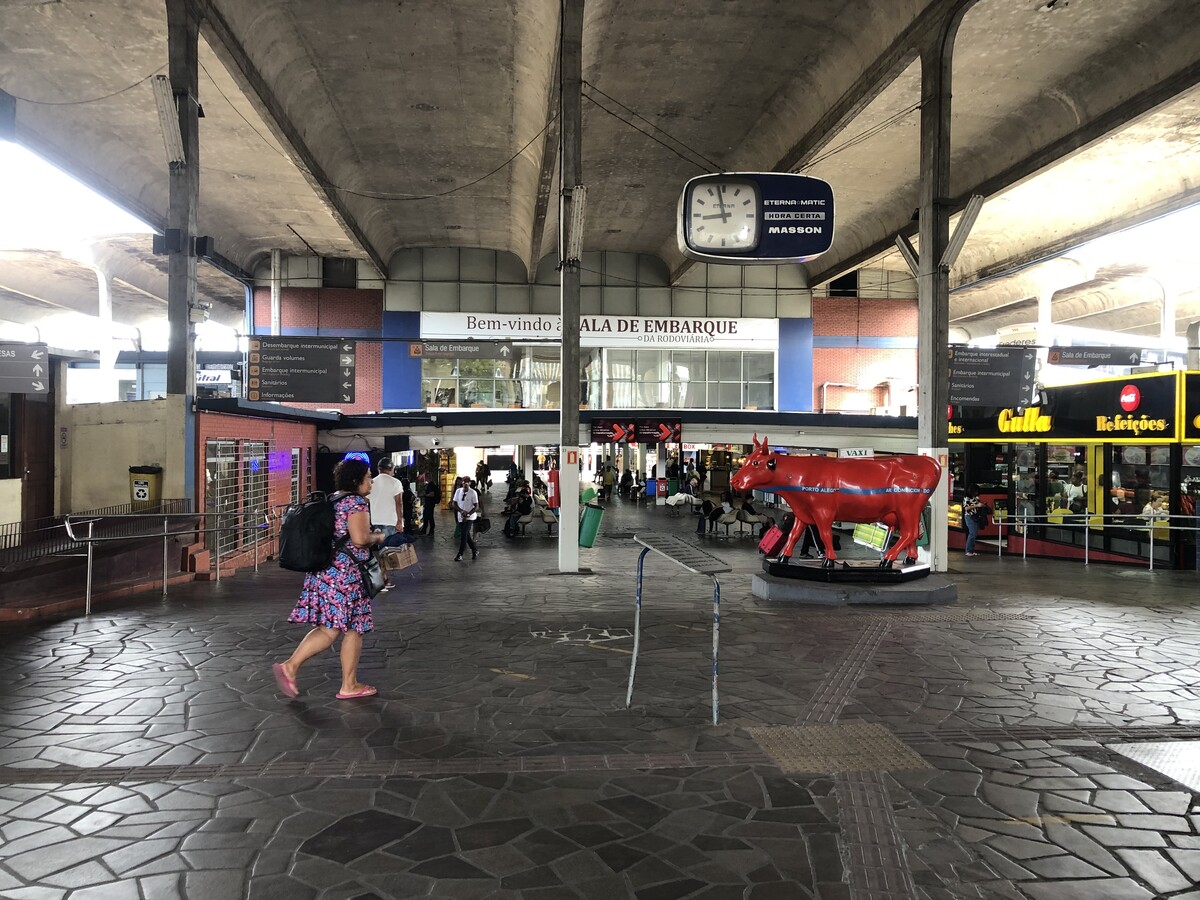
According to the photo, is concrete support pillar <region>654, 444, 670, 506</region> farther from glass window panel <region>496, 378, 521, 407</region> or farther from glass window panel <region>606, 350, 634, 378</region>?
glass window panel <region>496, 378, 521, 407</region>

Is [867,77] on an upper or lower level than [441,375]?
upper

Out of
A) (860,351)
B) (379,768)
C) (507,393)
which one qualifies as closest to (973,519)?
(379,768)

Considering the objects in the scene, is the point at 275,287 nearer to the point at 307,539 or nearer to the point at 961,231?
the point at 961,231

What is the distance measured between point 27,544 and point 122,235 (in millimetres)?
19791

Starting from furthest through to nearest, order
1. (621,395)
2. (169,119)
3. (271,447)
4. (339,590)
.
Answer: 1. (621,395)
2. (271,447)
3. (169,119)
4. (339,590)

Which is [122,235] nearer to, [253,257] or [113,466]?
[253,257]

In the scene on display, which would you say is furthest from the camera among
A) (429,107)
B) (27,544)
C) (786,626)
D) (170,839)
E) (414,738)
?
(429,107)

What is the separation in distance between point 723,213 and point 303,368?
1141 cm

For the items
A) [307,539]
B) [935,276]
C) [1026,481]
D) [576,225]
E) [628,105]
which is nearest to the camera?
[307,539]

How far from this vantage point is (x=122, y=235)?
84.1ft

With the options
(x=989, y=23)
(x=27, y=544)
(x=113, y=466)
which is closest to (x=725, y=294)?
(x=989, y=23)

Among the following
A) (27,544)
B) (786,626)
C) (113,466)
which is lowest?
(786,626)

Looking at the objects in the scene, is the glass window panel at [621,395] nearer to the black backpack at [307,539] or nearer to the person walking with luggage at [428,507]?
the person walking with luggage at [428,507]

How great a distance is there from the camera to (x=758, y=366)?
3241 centimetres
